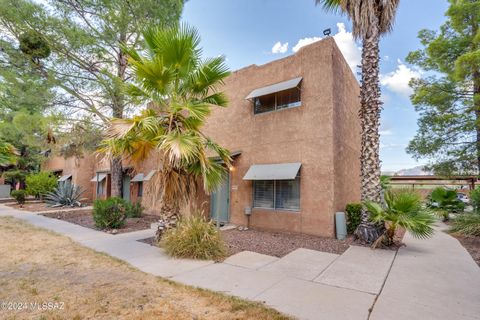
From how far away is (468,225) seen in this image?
31.0 feet

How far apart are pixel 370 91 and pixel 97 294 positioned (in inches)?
353

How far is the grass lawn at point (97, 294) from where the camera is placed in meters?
3.57

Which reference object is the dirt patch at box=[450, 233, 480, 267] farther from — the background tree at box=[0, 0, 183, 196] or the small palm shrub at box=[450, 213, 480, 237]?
the background tree at box=[0, 0, 183, 196]

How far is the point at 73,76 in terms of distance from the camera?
12.1 m

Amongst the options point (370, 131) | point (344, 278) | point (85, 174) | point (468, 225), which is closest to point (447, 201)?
point (468, 225)

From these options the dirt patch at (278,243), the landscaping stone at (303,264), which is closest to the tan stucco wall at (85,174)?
the dirt patch at (278,243)

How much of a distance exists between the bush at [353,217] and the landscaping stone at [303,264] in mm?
2629

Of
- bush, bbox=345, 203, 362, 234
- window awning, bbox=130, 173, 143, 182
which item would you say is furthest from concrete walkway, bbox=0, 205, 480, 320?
window awning, bbox=130, 173, 143, 182

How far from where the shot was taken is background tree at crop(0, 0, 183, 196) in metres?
10.6

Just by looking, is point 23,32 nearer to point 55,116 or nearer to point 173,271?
point 55,116

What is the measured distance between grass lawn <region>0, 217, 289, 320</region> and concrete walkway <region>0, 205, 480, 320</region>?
0.43 meters

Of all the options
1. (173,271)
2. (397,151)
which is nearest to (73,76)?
(173,271)

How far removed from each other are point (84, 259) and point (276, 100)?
836cm

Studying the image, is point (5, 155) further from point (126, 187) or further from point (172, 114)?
point (126, 187)
